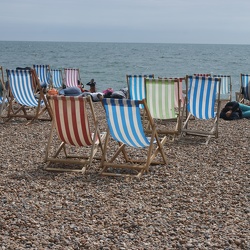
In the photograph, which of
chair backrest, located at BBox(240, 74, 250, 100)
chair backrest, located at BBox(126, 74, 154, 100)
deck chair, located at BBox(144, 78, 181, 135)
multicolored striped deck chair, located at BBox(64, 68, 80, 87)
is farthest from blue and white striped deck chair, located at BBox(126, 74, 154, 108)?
multicolored striped deck chair, located at BBox(64, 68, 80, 87)

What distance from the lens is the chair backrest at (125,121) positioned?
15.3ft

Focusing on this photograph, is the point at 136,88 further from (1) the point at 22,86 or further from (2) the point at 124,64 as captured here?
(2) the point at 124,64

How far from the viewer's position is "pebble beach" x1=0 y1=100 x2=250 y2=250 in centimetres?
318

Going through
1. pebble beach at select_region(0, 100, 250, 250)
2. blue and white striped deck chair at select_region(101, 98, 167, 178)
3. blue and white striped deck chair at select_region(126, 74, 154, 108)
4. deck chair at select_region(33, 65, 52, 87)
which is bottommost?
pebble beach at select_region(0, 100, 250, 250)

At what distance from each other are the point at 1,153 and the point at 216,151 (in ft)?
8.60

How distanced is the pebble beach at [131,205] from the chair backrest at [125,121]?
1.29ft

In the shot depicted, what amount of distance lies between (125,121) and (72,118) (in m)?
0.56

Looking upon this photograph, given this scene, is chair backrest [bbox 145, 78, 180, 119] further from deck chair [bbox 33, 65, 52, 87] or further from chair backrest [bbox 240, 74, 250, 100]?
deck chair [bbox 33, 65, 52, 87]

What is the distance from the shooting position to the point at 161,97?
6.32 m

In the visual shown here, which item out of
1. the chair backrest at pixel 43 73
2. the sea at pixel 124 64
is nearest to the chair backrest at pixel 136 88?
the chair backrest at pixel 43 73

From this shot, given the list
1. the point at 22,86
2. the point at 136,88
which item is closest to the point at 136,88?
the point at 136,88

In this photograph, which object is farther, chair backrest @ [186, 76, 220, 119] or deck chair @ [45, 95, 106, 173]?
chair backrest @ [186, 76, 220, 119]

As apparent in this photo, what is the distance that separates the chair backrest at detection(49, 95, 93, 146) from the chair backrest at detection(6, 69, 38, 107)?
293 centimetres

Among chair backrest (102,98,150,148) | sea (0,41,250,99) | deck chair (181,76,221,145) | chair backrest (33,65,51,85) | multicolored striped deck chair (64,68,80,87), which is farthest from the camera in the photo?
sea (0,41,250,99)
